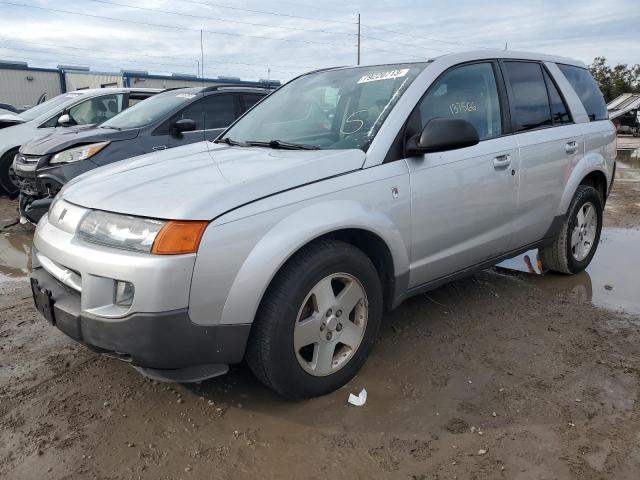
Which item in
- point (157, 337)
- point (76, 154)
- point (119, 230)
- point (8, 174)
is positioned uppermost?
point (119, 230)

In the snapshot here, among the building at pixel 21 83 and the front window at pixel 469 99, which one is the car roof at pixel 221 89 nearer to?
the front window at pixel 469 99

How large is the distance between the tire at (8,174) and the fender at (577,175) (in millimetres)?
7417

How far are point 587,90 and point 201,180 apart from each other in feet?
12.2

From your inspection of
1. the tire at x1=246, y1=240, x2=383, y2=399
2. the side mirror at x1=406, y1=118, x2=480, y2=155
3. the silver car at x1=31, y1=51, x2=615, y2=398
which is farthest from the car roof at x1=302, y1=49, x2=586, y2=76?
the tire at x1=246, y1=240, x2=383, y2=399

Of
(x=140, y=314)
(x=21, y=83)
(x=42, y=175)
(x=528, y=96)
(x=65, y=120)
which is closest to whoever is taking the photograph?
(x=140, y=314)

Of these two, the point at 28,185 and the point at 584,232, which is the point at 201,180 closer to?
the point at 584,232

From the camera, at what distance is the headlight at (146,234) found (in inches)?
86.4

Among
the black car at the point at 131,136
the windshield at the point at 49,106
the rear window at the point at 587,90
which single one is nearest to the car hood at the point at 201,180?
the black car at the point at 131,136

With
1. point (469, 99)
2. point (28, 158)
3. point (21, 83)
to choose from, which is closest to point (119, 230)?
point (469, 99)

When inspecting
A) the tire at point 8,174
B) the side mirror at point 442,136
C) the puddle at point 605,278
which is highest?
the side mirror at point 442,136

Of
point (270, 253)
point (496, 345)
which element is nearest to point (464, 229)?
point (496, 345)

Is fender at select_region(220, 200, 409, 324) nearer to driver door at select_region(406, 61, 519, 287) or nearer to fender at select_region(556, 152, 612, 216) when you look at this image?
driver door at select_region(406, 61, 519, 287)

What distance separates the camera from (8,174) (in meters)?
8.02

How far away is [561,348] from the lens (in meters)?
3.35
